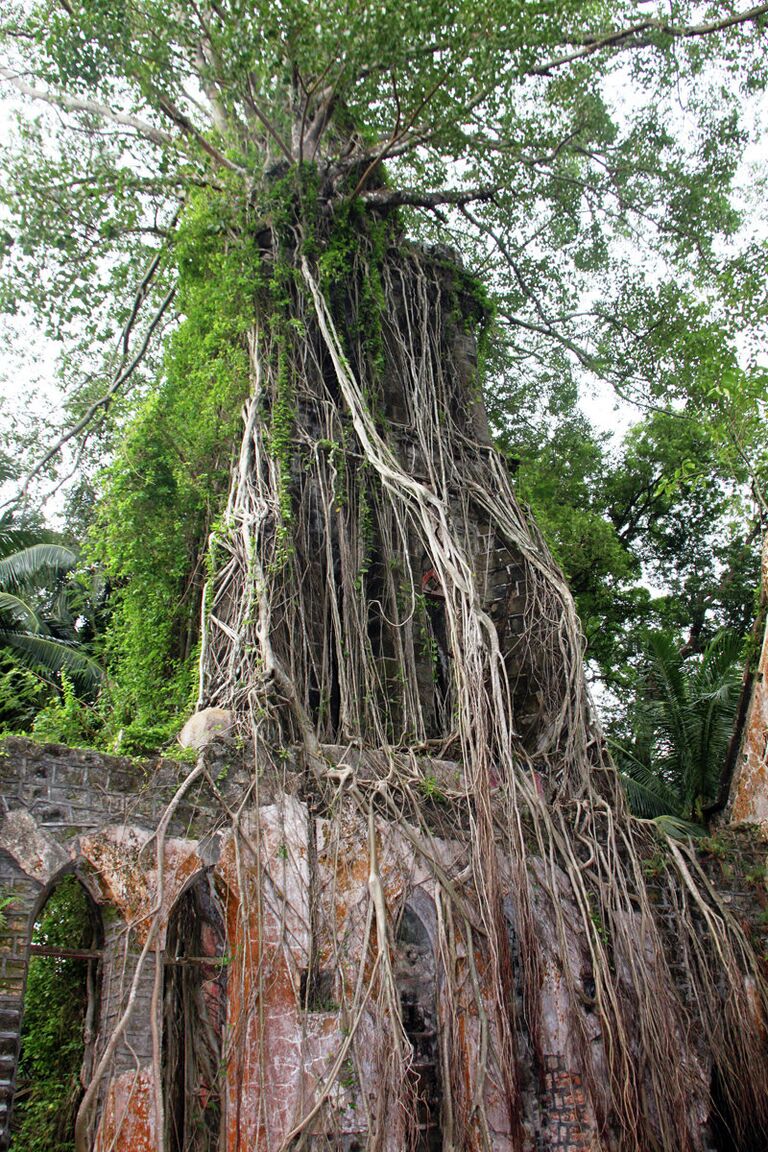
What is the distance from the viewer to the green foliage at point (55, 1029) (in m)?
5.23

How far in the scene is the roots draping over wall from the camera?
5.13 m

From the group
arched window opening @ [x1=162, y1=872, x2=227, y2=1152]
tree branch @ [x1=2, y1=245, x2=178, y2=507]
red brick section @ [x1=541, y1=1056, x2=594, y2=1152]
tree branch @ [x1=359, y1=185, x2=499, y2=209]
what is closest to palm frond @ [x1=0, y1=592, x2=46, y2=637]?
tree branch @ [x1=2, y1=245, x2=178, y2=507]

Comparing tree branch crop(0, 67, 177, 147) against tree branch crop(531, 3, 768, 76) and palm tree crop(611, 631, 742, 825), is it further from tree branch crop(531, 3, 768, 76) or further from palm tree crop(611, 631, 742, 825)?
palm tree crop(611, 631, 742, 825)

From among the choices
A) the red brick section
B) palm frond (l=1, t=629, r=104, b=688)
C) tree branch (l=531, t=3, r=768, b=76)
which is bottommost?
the red brick section

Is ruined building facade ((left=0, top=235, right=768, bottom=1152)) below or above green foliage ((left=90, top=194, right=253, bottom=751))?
below

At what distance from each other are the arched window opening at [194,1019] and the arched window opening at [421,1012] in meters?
0.98

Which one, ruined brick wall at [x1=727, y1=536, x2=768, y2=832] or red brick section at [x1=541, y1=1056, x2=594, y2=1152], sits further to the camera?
ruined brick wall at [x1=727, y1=536, x2=768, y2=832]

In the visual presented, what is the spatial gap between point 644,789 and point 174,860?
718 cm

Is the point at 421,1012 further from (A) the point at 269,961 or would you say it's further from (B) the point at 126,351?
(B) the point at 126,351

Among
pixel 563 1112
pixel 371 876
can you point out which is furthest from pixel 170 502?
pixel 563 1112

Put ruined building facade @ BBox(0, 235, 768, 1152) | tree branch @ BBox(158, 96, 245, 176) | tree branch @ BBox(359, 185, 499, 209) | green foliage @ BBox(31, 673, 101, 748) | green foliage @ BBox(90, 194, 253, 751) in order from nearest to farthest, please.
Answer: ruined building facade @ BBox(0, 235, 768, 1152), green foliage @ BBox(31, 673, 101, 748), green foliage @ BBox(90, 194, 253, 751), tree branch @ BBox(158, 96, 245, 176), tree branch @ BBox(359, 185, 499, 209)

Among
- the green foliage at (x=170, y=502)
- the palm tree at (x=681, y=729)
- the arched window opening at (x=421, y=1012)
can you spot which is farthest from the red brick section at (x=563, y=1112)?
the palm tree at (x=681, y=729)

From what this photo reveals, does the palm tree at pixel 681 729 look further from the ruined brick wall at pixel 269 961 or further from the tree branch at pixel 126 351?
the tree branch at pixel 126 351

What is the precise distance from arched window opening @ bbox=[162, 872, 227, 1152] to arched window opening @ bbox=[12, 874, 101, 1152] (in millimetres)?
601
